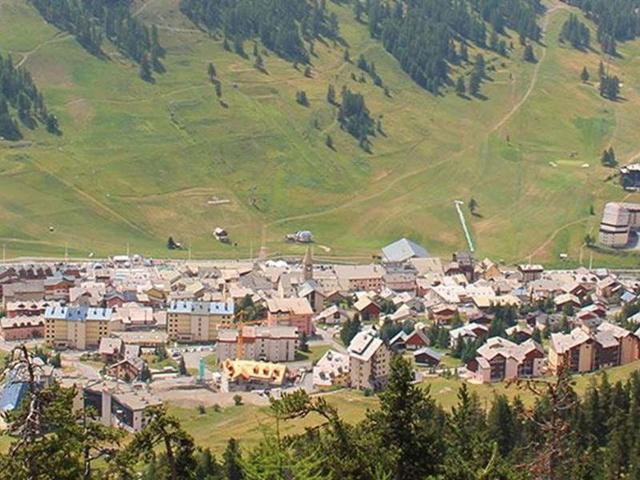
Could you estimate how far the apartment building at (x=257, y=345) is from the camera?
62.0 metres

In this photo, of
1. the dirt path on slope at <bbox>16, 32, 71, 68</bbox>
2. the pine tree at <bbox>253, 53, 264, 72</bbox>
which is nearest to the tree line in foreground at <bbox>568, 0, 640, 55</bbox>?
the pine tree at <bbox>253, 53, 264, 72</bbox>

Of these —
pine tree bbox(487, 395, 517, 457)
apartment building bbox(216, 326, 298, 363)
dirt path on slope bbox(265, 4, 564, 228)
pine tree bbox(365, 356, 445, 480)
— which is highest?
pine tree bbox(365, 356, 445, 480)

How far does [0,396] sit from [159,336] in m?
16.7

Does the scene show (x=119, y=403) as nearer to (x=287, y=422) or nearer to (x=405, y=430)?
(x=287, y=422)

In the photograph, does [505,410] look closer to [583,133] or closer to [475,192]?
[475,192]

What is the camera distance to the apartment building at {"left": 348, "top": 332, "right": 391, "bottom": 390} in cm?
5696

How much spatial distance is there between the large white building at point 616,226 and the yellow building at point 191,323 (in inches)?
1493

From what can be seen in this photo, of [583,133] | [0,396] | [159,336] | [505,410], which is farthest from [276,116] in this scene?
[505,410]

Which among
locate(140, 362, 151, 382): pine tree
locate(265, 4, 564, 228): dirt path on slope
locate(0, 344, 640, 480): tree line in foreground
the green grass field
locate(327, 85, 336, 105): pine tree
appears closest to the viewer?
locate(0, 344, 640, 480): tree line in foreground

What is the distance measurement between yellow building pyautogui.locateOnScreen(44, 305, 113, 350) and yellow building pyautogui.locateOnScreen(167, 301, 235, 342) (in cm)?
419

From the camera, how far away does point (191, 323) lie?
67.1 metres

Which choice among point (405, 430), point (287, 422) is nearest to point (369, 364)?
point (287, 422)

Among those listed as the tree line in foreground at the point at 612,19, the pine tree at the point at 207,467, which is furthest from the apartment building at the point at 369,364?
the tree line in foreground at the point at 612,19

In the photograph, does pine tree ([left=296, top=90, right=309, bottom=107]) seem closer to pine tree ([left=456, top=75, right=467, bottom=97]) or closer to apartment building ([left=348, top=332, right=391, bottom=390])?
pine tree ([left=456, top=75, right=467, bottom=97])
